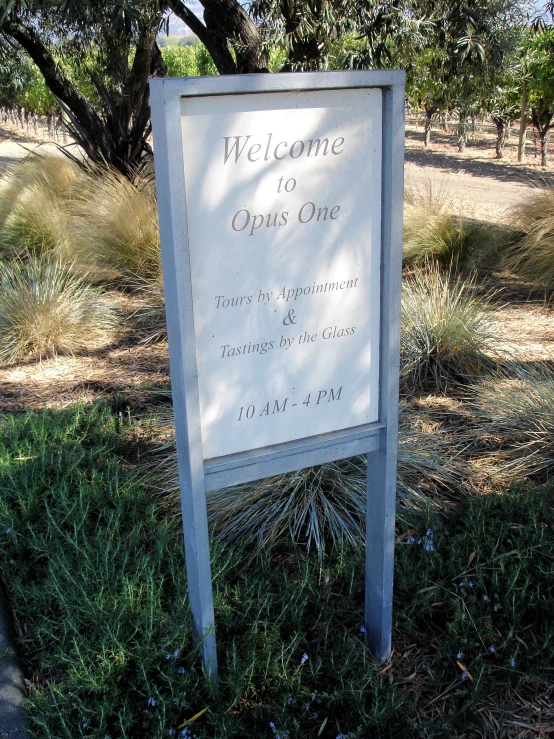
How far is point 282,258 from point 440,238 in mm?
5093

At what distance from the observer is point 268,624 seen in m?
2.39

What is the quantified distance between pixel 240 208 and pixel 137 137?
27.3ft

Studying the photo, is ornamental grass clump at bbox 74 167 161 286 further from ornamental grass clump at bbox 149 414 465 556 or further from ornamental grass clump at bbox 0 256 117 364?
ornamental grass clump at bbox 149 414 465 556

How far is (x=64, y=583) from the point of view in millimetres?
2553

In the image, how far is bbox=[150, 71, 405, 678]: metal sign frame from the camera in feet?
5.63

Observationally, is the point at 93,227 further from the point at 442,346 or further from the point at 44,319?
the point at 442,346

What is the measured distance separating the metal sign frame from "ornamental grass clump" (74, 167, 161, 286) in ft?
14.2

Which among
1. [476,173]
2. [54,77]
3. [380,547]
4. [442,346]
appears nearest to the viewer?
[380,547]

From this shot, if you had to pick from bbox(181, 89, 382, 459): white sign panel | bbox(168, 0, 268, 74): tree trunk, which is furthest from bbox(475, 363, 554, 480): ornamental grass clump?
bbox(168, 0, 268, 74): tree trunk

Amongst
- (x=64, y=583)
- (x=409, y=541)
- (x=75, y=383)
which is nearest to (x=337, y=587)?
(x=409, y=541)

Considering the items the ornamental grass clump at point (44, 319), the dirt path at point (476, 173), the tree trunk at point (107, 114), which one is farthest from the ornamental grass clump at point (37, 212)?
the dirt path at point (476, 173)

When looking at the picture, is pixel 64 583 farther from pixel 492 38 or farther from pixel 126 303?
pixel 492 38

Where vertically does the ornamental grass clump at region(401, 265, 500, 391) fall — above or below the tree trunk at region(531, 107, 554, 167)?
below

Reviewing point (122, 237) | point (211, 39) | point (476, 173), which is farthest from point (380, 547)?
point (476, 173)
